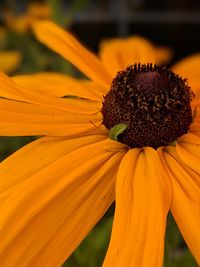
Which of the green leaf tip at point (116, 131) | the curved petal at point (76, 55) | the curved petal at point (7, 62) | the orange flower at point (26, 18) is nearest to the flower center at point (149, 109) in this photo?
the green leaf tip at point (116, 131)

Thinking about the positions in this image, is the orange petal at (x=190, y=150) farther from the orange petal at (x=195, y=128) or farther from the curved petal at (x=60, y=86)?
the curved petal at (x=60, y=86)

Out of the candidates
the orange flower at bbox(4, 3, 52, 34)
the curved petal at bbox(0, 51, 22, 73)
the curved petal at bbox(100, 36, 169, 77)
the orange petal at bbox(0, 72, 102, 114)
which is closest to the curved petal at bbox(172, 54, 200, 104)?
the curved petal at bbox(100, 36, 169, 77)

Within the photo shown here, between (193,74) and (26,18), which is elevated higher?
(26,18)

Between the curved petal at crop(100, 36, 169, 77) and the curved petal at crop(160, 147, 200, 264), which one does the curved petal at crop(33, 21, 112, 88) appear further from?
the curved petal at crop(160, 147, 200, 264)

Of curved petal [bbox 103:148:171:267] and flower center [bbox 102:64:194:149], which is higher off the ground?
flower center [bbox 102:64:194:149]

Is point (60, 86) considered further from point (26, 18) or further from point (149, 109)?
point (26, 18)

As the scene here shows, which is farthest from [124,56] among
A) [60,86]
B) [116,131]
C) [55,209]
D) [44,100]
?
[55,209]

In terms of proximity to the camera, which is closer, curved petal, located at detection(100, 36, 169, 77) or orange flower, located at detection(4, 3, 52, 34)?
curved petal, located at detection(100, 36, 169, 77)
